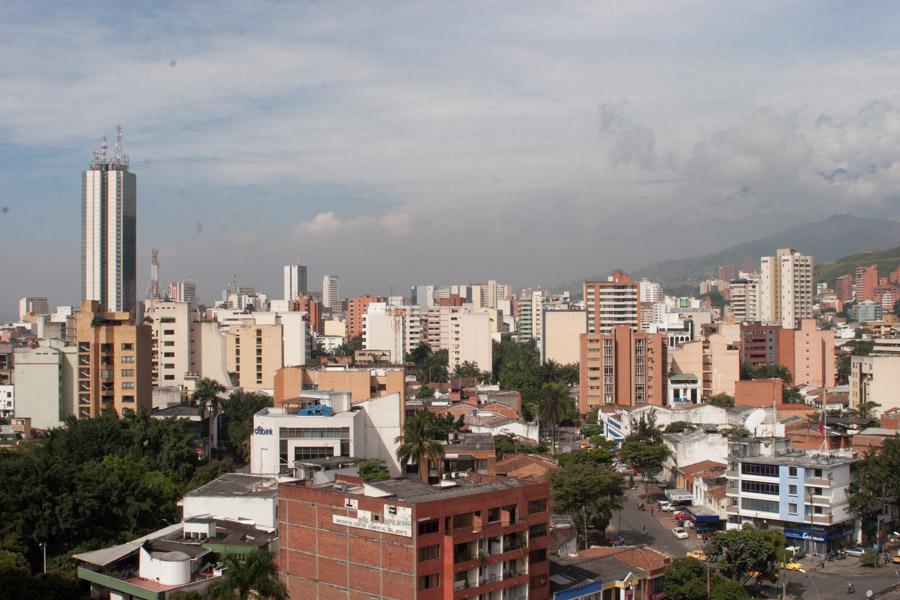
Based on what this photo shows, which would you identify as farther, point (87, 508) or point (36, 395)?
point (36, 395)

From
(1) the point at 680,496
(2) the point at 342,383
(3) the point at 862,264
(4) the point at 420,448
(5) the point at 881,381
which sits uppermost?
(3) the point at 862,264

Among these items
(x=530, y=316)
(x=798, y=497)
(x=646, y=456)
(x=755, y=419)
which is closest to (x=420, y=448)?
(x=646, y=456)

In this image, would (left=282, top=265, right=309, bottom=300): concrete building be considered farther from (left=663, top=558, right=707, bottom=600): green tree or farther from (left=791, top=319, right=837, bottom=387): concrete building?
(left=663, top=558, right=707, bottom=600): green tree

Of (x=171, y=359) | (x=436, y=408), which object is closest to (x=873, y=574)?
(x=436, y=408)

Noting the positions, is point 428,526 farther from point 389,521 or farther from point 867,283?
point 867,283

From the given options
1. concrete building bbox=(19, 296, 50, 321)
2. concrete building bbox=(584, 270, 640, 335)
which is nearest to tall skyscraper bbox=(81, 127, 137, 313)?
concrete building bbox=(19, 296, 50, 321)

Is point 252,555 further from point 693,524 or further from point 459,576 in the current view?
point 693,524

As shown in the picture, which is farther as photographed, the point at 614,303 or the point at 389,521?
the point at 614,303
